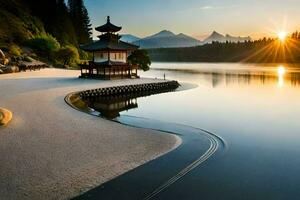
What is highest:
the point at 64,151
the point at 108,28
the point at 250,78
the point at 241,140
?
the point at 108,28

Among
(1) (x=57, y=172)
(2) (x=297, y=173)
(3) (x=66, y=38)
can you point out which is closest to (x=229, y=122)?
(2) (x=297, y=173)

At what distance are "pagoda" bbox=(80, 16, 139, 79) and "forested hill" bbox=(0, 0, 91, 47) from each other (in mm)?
37616

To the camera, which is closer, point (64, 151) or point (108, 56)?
point (64, 151)

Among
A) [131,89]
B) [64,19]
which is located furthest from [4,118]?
[64,19]

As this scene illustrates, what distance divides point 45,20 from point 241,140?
10670cm

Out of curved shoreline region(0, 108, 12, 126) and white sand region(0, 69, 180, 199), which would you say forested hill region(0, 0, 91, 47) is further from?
white sand region(0, 69, 180, 199)

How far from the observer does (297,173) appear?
15320mm

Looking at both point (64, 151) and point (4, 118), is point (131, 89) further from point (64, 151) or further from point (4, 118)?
point (64, 151)

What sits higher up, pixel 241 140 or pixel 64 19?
pixel 64 19

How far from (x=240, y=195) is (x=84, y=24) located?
392 feet

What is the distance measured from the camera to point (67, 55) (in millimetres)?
80438

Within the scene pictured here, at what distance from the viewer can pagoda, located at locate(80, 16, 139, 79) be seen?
2162 inches

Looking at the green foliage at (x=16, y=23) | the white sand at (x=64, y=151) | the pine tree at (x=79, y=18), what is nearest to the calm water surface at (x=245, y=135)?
the white sand at (x=64, y=151)

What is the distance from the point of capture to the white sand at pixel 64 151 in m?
11.7
